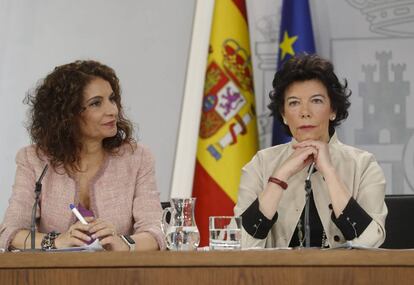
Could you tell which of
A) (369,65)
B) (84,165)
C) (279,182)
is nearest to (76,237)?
(84,165)

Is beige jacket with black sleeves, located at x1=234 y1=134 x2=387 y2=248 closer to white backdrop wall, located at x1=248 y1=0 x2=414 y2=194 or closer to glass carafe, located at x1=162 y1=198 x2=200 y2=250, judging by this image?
glass carafe, located at x1=162 y1=198 x2=200 y2=250

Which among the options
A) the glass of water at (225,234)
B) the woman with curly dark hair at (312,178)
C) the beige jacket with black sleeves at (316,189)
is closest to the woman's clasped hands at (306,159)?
the woman with curly dark hair at (312,178)

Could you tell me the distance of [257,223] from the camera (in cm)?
290

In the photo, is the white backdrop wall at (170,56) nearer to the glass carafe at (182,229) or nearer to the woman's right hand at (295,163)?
the woman's right hand at (295,163)

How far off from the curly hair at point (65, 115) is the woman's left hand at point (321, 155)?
2.22 feet

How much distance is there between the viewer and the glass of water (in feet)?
7.79

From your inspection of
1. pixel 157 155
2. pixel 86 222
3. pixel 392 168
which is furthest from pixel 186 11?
→ pixel 86 222

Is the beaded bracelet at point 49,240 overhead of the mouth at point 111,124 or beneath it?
beneath

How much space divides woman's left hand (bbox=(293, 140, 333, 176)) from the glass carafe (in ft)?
2.02

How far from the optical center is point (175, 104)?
4523mm

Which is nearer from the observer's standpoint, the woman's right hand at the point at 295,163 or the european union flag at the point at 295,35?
the woman's right hand at the point at 295,163

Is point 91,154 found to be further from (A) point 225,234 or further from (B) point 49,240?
(A) point 225,234

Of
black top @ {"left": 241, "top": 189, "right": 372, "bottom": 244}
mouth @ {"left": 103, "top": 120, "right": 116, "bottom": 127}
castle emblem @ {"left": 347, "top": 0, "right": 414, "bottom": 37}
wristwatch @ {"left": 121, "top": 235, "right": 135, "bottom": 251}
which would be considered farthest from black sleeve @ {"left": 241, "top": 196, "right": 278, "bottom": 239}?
castle emblem @ {"left": 347, "top": 0, "right": 414, "bottom": 37}

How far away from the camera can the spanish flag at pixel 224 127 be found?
4.18 meters
